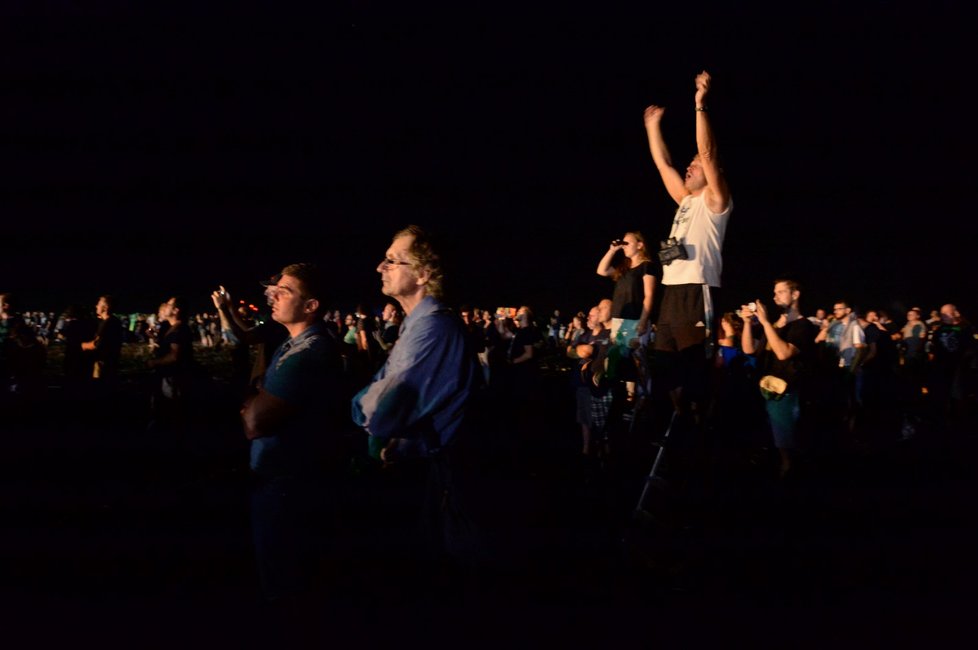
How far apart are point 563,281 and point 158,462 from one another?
74.8 feet

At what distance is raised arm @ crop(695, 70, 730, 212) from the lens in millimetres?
4293

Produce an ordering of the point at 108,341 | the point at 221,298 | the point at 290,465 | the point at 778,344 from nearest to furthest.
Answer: the point at 290,465 < the point at 221,298 < the point at 778,344 < the point at 108,341

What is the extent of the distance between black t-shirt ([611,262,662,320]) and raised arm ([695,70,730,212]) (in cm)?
81

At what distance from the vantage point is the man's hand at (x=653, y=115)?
16.2 feet

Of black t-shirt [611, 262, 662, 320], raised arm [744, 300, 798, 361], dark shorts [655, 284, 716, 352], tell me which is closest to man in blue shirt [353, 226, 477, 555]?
dark shorts [655, 284, 716, 352]

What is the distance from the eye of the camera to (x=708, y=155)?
439 centimetres

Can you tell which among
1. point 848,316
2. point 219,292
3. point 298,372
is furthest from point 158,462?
point 848,316

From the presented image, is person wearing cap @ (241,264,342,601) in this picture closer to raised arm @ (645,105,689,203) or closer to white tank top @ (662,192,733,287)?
white tank top @ (662,192,733,287)

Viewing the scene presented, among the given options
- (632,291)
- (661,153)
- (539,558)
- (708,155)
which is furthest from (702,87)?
(539,558)

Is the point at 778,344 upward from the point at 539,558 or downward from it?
upward

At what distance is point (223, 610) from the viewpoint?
13.4 feet

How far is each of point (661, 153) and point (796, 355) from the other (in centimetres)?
393

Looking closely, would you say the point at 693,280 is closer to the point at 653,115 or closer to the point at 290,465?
the point at 653,115

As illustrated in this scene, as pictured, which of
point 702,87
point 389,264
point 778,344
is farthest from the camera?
point 778,344
